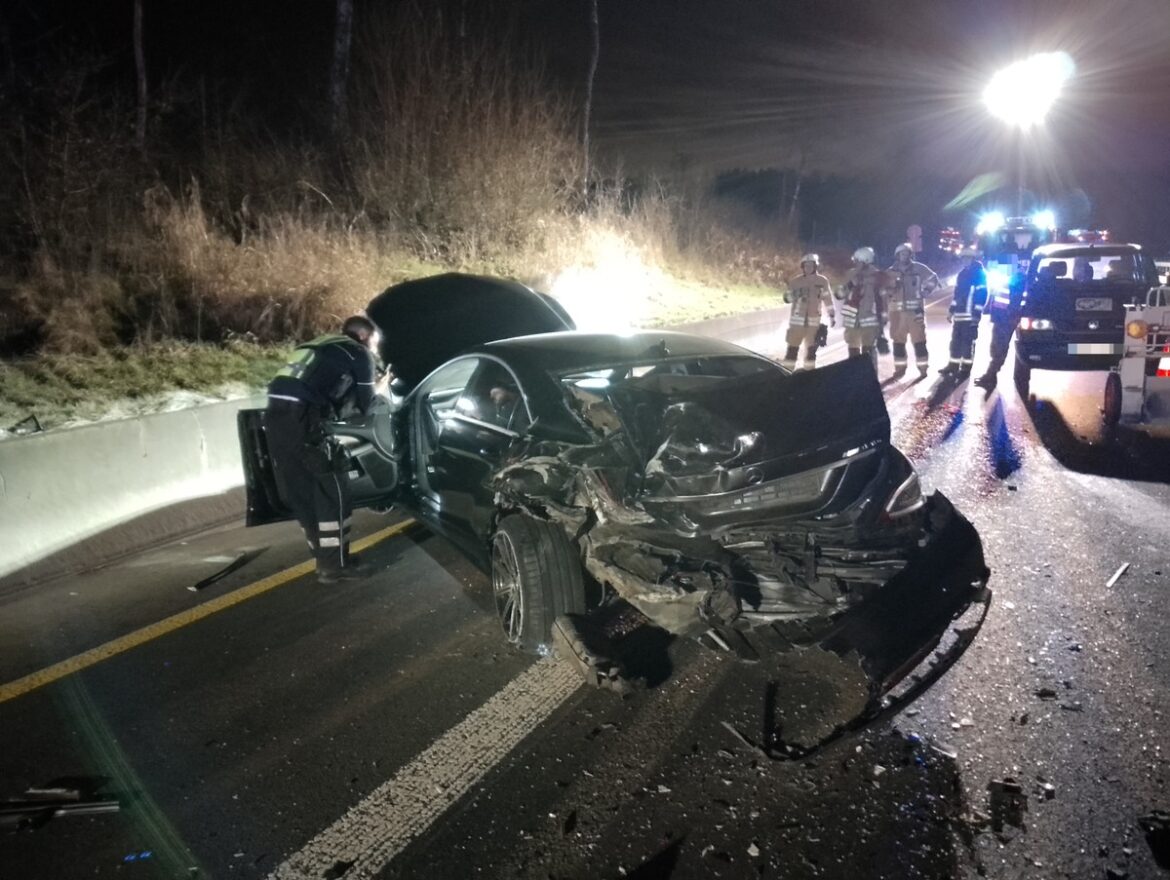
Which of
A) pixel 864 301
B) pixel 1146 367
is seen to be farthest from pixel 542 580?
pixel 864 301

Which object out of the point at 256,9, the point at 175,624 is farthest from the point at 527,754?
the point at 256,9

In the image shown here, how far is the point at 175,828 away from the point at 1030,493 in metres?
A: 5.64

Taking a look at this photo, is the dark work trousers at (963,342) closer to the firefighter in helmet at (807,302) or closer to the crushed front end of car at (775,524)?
the firefighter in helmet at (807,302)

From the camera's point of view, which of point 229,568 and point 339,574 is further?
point 229,568

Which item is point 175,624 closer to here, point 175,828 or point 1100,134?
point 175,828

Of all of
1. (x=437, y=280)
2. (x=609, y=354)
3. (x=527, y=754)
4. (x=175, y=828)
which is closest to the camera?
(x=175, y=828)

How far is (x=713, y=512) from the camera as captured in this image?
3207 millimetres

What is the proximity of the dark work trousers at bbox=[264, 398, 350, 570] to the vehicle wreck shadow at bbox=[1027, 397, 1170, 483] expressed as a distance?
557cm

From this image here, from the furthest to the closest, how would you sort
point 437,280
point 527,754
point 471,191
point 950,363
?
1. point 471,191
2. point 950,363
3. point 437,280
4. point 527,754

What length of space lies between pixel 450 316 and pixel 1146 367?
6.41 metres

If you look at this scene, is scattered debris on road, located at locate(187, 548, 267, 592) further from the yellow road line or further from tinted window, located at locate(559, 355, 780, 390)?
tinted window, located at locate(559, 355, 780, 390)

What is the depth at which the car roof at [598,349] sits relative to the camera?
4.60 metres

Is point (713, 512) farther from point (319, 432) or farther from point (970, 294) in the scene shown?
point (970, 294)

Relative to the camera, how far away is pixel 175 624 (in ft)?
14.2
